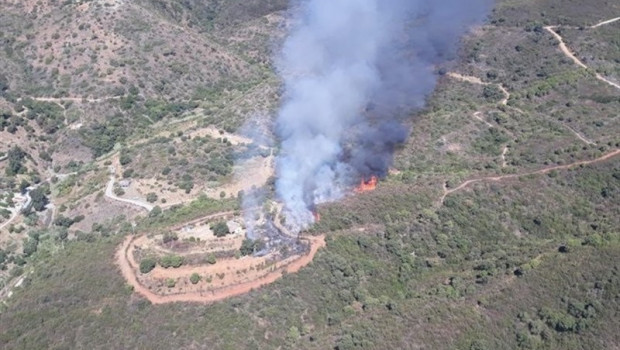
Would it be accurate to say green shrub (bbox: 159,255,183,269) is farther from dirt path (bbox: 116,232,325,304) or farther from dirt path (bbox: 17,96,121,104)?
dirt path (bbox: 17,96,121,104)

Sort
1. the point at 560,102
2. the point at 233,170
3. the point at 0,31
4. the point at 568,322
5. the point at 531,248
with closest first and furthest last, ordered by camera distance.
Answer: the point at 568,322
the point at 531,248
the point at 233,170
the point at 560,102
the point at 0,31

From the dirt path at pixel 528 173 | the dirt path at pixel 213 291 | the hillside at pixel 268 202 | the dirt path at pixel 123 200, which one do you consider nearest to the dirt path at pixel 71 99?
the hillside at pixel 268 202

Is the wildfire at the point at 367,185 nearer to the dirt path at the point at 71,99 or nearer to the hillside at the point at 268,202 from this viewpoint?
the hillside at the point at 268,202

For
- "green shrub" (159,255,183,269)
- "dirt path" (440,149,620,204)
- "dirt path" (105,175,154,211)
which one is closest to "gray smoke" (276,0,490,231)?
"dirt path" (440,149,620,204)

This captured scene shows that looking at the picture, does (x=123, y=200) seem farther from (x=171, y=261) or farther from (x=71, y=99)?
(x=71, y=99)

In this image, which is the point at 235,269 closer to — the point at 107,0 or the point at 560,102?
the point at 560,102

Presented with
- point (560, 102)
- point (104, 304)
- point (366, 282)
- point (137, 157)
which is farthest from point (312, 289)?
point (560, 102)

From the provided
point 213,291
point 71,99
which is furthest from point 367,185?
point 71,99
